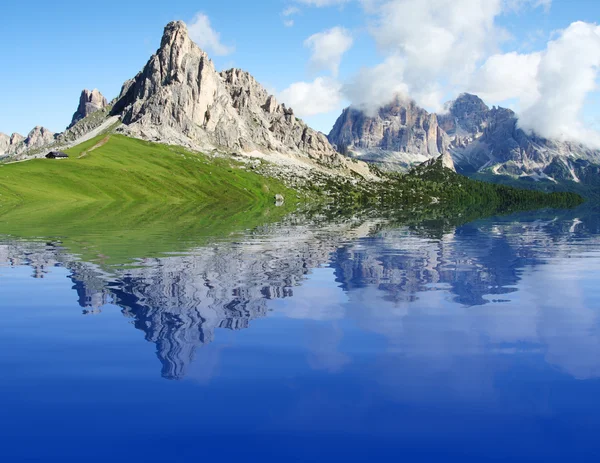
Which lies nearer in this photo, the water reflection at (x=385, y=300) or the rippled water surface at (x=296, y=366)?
the rippled water surface at (x=296, y=366)

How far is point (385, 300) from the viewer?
35.8 metres

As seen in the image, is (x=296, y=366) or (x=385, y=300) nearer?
(x=296, y=366)

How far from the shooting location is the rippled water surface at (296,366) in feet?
53.7

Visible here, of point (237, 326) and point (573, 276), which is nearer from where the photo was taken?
point (237, 326)

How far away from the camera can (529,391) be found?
792 inches

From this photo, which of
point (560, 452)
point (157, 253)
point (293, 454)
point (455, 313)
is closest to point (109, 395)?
point (293, 454)

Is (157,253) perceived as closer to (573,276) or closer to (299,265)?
(299,265)

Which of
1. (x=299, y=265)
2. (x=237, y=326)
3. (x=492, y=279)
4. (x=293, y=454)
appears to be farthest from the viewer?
(x=299, y=265)

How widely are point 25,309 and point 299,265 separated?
83.8 feet

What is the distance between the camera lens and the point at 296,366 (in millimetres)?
22766

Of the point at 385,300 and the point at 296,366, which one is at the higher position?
the point at 385,300

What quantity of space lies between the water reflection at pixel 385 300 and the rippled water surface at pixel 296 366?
167 mm

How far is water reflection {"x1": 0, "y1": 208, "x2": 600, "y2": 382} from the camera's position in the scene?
2361 centimetres

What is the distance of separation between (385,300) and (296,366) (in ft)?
47.4
